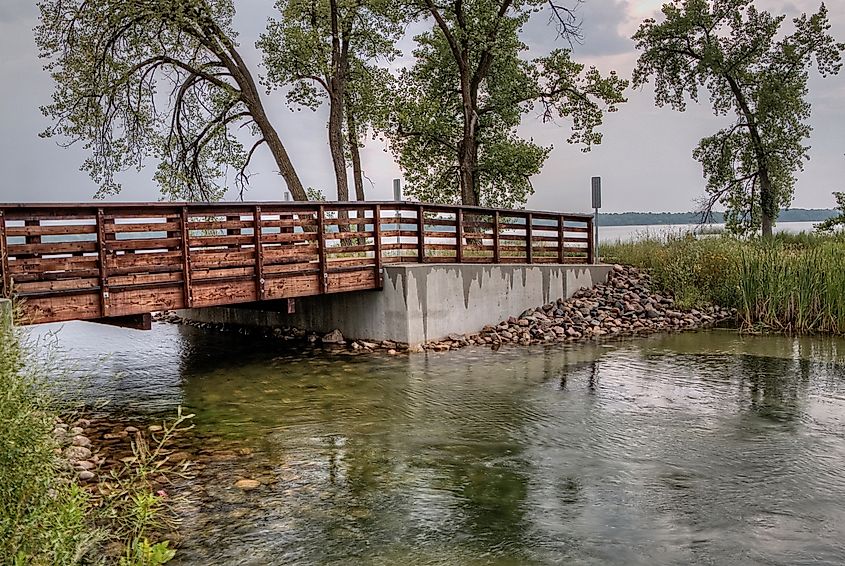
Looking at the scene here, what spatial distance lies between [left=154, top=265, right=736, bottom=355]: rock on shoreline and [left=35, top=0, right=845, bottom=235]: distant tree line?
5073 millimetres

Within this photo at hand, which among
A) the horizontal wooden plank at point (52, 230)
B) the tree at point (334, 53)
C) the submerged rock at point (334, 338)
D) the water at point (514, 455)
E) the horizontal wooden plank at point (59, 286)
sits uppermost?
the tree at point (334, 53)

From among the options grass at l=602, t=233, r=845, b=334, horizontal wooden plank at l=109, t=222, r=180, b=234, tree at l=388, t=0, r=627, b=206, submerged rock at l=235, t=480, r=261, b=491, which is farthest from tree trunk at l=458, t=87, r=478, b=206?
submerged rock at l=235, t=480, r=261, b=491

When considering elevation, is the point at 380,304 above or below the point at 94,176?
below

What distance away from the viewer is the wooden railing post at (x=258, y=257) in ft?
34.3

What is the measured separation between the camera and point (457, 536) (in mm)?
4457

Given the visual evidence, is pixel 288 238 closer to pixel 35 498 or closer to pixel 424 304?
pixel 424 304

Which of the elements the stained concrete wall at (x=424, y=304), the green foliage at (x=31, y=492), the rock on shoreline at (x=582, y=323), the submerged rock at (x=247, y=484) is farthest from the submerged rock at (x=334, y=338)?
the green foliage at (x=31, y=492)

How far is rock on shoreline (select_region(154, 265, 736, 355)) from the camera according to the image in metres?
12.3

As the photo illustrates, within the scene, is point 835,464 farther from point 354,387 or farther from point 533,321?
point 533,321

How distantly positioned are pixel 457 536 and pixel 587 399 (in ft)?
13.0

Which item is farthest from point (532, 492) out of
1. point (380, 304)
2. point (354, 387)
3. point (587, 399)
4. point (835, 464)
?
point (380, 304)

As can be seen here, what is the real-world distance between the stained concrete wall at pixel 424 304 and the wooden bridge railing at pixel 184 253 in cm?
47

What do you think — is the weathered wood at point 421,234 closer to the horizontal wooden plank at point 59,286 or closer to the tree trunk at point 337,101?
the horizontal wooden plank at point 59,286

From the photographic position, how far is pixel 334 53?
17062mm
